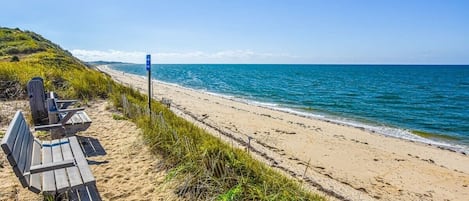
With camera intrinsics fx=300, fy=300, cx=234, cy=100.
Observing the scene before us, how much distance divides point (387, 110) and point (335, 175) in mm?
15570

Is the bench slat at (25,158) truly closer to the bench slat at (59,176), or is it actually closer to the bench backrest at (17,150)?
the bench backrest at (17,150)

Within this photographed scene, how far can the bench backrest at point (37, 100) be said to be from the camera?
7.01m

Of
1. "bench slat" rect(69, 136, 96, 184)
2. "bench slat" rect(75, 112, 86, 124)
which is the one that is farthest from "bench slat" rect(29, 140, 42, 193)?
"bench slat" rect(75, 112, 86, 124)

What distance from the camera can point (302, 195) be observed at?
4.03 meters

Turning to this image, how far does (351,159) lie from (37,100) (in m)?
8.80

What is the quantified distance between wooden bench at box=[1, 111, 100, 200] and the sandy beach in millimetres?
4718

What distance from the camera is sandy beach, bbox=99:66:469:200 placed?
7141 millimetres

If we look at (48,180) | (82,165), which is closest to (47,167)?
(48,180)

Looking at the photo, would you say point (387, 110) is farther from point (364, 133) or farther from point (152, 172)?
point (152, 172)

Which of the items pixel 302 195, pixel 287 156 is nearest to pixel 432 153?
pixel 287 156

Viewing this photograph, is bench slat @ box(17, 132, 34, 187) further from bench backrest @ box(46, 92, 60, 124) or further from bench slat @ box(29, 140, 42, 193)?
bench backrest @ box(46, 92, 60, 124)

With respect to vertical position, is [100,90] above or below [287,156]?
above

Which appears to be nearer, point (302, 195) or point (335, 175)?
point (302, 195)

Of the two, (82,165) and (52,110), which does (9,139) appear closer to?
(82,165)
